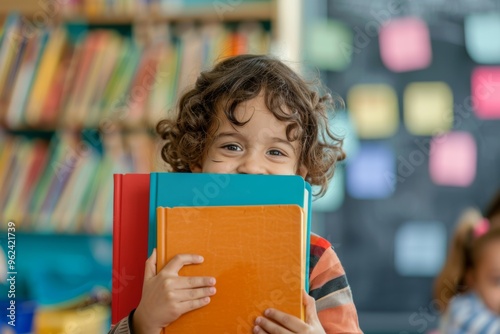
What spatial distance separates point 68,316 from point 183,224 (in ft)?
4.87

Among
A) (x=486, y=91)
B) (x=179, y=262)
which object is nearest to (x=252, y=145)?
Result: (x=179, y=262)

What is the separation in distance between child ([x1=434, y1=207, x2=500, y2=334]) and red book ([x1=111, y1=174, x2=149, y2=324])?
161 centimetres

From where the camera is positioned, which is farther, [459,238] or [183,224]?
[459,238]

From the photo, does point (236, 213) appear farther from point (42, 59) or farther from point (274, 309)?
point (42, 59)

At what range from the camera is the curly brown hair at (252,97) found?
1.32 metres

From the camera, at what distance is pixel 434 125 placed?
3.46 metres

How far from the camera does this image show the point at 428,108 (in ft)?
11.3

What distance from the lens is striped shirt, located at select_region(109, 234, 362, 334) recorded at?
3.97 ft

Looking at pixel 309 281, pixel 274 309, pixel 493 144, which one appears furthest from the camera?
pixel 493 144

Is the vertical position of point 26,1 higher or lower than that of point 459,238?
higher

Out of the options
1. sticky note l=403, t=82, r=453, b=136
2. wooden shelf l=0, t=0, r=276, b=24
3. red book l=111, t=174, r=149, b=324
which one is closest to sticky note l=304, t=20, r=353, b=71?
sticky note l=403, t=82, r=453, b=136

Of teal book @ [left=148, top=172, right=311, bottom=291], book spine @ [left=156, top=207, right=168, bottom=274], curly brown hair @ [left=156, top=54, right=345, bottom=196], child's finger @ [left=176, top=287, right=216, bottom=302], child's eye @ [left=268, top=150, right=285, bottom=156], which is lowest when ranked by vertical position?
child's finger @ [left=176, top=287, right=216, bottom=302]

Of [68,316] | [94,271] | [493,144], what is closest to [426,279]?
[493,144]

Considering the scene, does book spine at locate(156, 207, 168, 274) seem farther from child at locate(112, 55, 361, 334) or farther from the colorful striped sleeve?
the colorful striped sleeve
